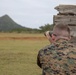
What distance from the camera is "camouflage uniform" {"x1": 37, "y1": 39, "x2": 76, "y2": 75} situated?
422 cm

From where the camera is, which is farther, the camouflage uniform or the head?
the head

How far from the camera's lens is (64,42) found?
4.30 m

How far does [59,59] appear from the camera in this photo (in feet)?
14.0

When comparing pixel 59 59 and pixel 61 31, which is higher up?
pixel 61 31

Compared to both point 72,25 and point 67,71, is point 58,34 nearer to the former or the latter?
point 67,71

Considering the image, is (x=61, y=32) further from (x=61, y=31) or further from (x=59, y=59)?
(x=59, y=59)

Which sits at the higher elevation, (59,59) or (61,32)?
(61,32)

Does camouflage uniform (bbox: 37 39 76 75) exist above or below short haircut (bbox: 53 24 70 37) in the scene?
below

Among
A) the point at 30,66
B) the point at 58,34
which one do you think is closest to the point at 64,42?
the point at 58,34

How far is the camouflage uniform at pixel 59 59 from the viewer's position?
422 cm

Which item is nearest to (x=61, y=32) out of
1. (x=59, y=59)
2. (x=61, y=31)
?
(x=61, y=31)

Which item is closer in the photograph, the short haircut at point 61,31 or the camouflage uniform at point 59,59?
the camouflage uniform at point 59,59

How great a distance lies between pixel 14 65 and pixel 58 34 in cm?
1094

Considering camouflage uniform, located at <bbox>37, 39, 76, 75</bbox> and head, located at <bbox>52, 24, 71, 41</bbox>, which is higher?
head, located at <bbox>52, 24, 71, 41</bbox>
